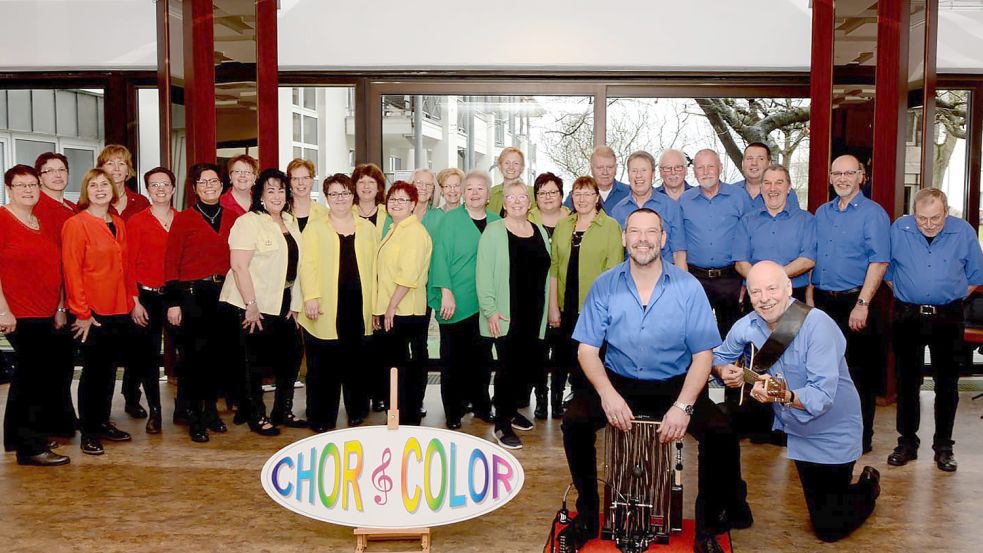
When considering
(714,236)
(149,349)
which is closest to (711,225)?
(714,236)

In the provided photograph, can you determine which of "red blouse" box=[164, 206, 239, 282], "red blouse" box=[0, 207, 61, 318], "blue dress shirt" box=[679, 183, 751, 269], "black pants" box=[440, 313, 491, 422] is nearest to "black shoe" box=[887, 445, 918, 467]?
"blue dress shirt" box=[679, 183, 751, 269]

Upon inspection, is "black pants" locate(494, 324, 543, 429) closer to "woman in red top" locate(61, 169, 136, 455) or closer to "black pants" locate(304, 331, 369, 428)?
"black pants" locate(304, 331, 369, 428)

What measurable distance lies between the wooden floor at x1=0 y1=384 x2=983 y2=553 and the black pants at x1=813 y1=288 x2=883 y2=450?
26cm

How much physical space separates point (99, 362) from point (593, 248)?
2.58 metres

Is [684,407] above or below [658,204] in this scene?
below

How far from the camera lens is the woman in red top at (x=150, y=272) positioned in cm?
450

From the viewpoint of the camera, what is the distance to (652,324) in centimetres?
309

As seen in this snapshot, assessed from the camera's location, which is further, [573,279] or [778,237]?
[573,279]

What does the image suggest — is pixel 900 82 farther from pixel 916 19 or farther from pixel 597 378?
pixel 597 378

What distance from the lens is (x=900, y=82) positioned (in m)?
5.16

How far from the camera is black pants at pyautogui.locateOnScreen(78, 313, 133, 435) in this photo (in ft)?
13.8

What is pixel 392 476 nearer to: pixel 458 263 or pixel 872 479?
pixel 458 263

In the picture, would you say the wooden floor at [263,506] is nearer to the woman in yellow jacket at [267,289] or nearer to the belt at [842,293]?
the woman in yellow jacket at [267,289]

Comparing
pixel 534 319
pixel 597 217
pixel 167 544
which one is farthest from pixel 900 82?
pixel 167 544
